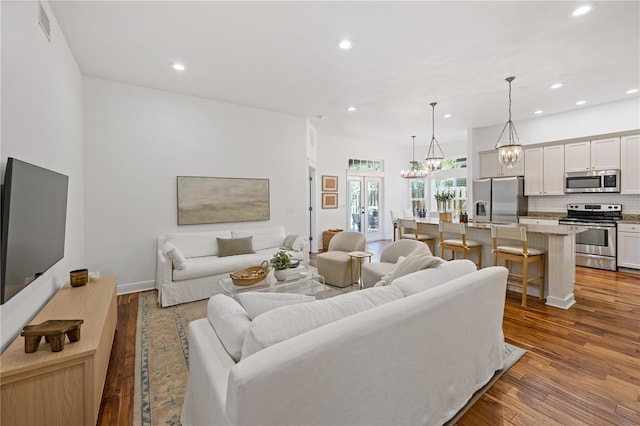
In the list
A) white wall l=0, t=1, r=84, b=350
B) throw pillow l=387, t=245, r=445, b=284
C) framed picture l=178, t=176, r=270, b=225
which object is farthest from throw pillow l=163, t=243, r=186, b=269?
throw pillow l=387, t=245, r=445, b=284

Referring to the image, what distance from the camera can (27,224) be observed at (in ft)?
5.77

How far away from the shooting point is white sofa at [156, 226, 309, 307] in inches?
145

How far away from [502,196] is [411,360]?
6.23 metres

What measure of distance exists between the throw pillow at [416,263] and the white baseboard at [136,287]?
151 inches

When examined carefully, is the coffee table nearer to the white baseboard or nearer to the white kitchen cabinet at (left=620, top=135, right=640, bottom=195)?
the white baseboard

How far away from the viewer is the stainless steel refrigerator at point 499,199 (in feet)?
20.6

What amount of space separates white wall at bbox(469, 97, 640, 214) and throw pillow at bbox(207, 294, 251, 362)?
7.05 metres

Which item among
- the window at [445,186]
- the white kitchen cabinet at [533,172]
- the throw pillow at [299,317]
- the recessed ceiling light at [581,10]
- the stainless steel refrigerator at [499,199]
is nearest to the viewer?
the throw pillow at [299,317]

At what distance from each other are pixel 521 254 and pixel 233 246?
3927mm

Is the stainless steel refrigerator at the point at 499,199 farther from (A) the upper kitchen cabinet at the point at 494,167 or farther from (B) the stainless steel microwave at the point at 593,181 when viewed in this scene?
(B) the stainless steel microwave at the point at 593,181

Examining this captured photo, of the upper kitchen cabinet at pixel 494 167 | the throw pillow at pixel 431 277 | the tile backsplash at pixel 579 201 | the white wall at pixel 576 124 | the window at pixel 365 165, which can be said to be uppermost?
the white wall at pixel 576 124

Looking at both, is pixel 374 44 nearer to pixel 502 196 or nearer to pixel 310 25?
pixel 310 25

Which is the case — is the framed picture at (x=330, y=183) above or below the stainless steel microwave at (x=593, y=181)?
above

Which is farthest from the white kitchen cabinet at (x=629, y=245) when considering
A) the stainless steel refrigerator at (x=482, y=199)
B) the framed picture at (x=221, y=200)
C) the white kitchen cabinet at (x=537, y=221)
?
the framed picture at (x=221, y=200)
